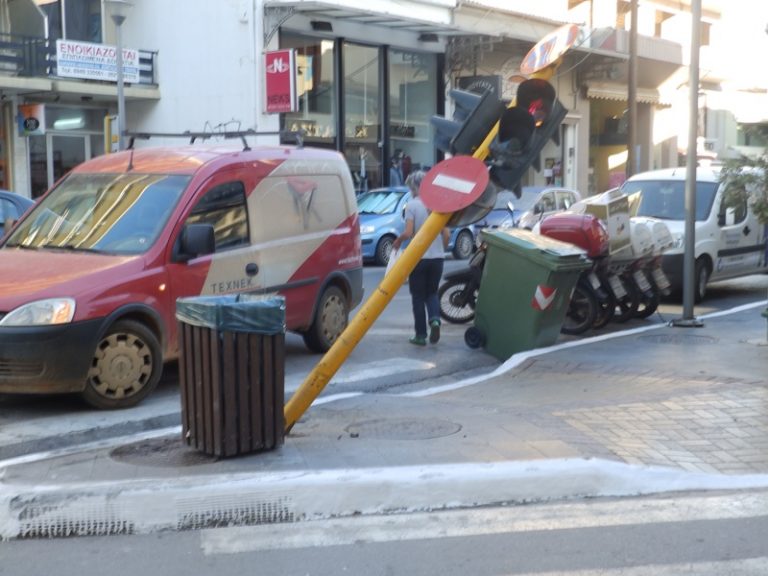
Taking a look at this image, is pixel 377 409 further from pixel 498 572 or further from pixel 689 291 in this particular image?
pixel 689 291

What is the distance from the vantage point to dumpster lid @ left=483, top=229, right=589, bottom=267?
32.4 feet

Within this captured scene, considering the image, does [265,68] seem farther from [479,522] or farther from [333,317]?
[479,522]

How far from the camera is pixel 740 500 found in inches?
225

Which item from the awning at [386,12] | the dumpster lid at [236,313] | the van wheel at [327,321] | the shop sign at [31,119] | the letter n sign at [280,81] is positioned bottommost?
the van wheel at [327,321]

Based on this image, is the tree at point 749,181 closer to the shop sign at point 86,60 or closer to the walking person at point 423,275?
the walking person at point 423,275

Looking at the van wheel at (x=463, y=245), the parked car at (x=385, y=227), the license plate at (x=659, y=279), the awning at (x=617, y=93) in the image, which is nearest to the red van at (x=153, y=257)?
the license plate at (x=659, y=279)

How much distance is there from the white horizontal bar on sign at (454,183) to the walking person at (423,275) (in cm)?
402

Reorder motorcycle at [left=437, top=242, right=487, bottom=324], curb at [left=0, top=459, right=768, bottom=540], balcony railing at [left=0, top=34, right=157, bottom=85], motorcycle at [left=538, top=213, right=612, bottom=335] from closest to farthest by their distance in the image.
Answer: curb at [left=0, top=459, right=768, bottom=540] → motorcycle at [left=538, top=213, right=612, bottom=335] → motorcycle at [left=437, top=242, right=487, bottom=324] → balcony railing at [left=0, top=34, right=157, bottom=85]

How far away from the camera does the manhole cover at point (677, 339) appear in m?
11.0

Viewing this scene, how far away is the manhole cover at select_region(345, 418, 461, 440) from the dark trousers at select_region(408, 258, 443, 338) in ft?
11.4

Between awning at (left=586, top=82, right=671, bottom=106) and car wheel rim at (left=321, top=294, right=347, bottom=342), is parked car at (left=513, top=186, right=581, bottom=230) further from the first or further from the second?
awning at (left=586, top=82, right=671, bottom=106)

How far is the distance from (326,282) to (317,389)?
3.86m

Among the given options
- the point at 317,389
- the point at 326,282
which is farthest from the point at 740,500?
the point at 326,282

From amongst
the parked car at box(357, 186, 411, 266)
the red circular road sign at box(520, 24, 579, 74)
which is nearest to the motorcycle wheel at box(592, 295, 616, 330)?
the red circular road sign at box(520, 24, 579, 74)
